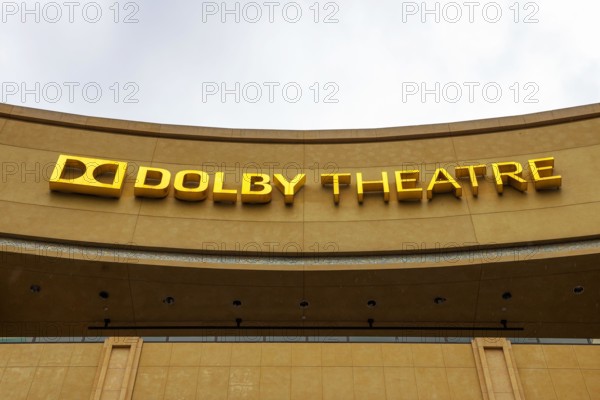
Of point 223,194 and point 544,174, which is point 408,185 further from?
point 223,194

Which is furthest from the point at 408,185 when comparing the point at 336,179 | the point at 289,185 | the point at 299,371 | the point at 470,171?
the point at 299,371

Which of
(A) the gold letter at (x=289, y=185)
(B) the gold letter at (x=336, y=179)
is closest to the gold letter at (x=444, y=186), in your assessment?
(B) the gold letter at (x=336, y=179)

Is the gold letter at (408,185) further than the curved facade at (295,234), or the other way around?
the gold letter at (408,185)

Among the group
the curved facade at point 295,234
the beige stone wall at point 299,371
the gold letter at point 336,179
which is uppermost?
the gold letter at point 336,179

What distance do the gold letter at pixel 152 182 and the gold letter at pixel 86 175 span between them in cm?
55

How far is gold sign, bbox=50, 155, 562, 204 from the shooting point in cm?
2077

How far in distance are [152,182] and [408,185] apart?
8.39 metres

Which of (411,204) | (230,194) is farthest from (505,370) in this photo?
(230,194)

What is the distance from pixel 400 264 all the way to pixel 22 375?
417 inches

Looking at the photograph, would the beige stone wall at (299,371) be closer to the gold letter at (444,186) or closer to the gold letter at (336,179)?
the gold letter at (444,186)

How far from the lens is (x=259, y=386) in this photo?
14484mm

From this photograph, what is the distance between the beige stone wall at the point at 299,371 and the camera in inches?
559

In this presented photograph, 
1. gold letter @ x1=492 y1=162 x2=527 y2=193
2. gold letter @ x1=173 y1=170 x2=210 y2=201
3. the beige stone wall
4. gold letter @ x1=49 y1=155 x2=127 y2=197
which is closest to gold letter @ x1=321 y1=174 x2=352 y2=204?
gold letter @ x1=173 y1=170 x2=210 y2=201

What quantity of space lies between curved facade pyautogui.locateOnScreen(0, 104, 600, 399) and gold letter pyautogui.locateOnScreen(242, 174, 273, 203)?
57mm
